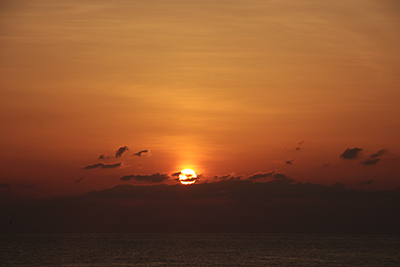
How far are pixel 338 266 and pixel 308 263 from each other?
972 centimetres

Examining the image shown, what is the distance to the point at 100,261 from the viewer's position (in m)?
162

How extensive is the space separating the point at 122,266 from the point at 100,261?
18814 mm

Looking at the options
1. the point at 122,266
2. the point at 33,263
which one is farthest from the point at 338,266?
the point at 33,263

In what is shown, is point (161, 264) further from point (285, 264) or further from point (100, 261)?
point (285, 264)

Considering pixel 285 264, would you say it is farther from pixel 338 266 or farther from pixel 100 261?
pixel 100 261

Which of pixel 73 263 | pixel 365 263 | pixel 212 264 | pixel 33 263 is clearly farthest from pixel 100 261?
pixel 365 263

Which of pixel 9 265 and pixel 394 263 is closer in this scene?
pixel 9 265

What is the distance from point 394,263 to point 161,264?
250 ft

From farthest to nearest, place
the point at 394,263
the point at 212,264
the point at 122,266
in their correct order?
the point at 394,263 < the point at 212,264 < the point at 122,266

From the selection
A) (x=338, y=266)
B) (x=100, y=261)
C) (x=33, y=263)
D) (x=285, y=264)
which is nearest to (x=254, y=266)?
(x=285, y=264)

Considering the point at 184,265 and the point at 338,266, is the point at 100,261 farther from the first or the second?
the point at 338,266

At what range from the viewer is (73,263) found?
155000 mm

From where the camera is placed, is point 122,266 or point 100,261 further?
point 100,261

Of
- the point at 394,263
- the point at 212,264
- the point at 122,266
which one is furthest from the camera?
the point at 394,263
